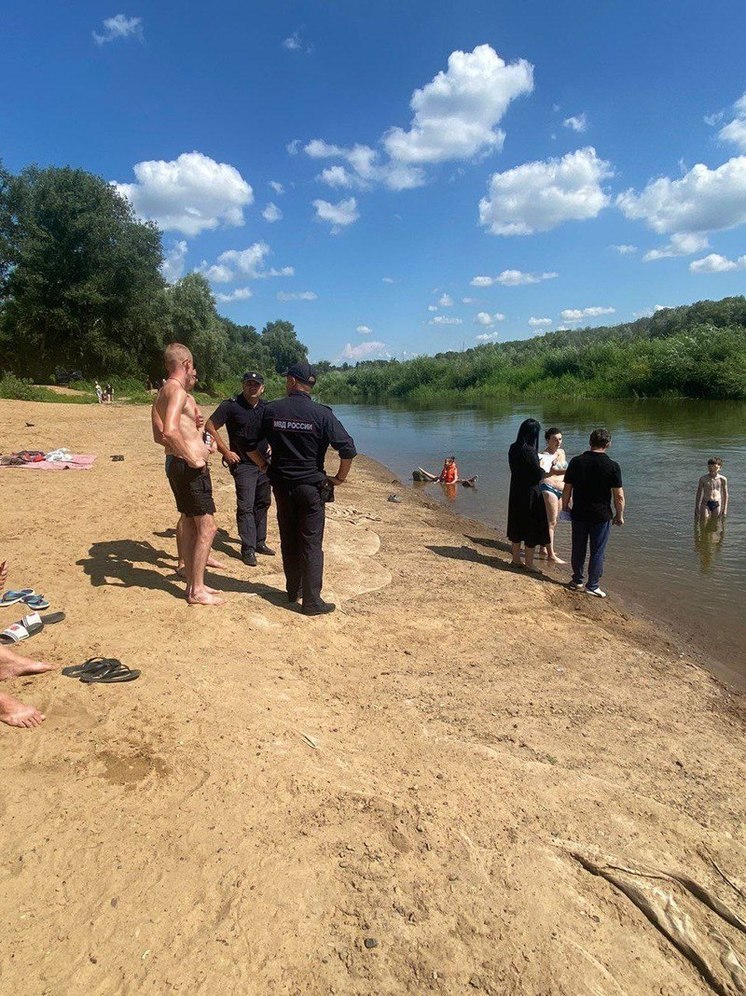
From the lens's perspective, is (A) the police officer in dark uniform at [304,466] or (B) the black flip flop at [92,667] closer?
(B) the black flip flop at [92,667]

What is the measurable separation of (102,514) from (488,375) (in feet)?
213

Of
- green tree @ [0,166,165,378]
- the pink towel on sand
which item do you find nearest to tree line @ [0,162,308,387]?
green tree @ [0,166,165,378]

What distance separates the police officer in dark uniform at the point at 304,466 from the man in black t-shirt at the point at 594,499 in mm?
3057

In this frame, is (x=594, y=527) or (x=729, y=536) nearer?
(x=594, y=527)

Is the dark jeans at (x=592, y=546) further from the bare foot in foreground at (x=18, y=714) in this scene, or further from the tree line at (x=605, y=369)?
the tree line at (x=605, y=369)

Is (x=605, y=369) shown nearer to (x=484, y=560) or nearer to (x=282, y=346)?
(x=484, y=560)

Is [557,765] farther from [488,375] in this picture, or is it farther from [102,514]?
[488,375]

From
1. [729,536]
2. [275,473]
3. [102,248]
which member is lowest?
[729,536]

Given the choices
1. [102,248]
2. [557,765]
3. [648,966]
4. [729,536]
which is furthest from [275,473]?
[102,248]

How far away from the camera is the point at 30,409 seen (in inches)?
800

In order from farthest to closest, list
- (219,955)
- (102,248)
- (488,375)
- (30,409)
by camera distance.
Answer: (488,375) < (102,248) < (30,409) < (219,955)

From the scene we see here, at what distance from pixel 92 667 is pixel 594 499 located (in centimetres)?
522

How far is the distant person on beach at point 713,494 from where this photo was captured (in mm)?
9758

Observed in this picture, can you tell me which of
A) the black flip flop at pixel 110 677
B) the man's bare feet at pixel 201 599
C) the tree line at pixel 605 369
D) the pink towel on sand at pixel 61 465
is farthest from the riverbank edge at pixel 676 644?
the tree line at pixel 605 369
